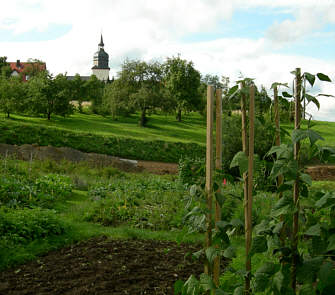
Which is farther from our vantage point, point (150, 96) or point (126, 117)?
point (126, 117)

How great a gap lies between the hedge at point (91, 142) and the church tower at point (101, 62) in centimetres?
7370

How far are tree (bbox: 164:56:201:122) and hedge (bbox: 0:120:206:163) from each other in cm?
966

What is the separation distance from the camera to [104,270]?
457 centimetres

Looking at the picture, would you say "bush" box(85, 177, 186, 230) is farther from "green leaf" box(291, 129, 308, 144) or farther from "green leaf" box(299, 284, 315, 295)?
"green leaf" box(291, 129, 308, 144)

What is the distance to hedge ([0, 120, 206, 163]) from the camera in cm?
2238

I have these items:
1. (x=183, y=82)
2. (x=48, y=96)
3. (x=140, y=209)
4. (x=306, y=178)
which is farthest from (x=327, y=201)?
(x=183, y=82)

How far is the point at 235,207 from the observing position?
741 centimetres

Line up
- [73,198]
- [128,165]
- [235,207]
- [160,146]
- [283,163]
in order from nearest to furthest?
[283,163], [235,207], [73,198], [128,165], [160,146]

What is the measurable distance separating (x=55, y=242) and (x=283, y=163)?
4587 millimetres

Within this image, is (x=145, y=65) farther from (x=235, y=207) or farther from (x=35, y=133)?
(x=235, y=207)

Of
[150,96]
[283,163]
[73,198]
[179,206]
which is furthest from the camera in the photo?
[150,96]

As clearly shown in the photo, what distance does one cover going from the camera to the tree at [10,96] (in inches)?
1044

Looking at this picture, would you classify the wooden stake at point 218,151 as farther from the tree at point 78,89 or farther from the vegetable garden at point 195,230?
the tree at point 78,89

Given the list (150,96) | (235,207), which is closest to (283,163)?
(235,207)
